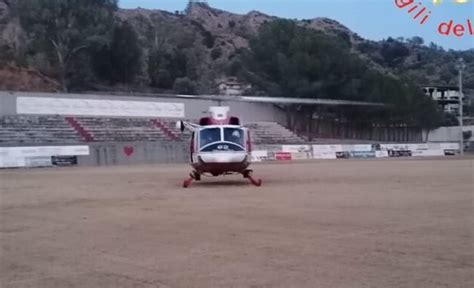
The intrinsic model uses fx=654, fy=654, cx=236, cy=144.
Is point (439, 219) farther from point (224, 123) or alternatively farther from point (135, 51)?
point (135, 51)

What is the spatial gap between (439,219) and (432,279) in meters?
5.89

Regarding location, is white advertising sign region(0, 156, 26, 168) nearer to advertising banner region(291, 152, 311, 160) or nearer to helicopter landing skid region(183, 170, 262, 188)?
helicopter landing skid region(183, 170, 262, 188)

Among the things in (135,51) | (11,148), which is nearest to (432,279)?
(11,148)

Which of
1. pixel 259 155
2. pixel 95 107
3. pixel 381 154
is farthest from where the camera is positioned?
pixel 381 154

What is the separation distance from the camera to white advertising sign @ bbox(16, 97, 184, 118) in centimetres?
6094

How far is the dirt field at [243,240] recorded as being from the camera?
8070 mm

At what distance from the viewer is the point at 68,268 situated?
8891 millimetres

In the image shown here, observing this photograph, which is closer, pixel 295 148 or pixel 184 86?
pixel 295 148

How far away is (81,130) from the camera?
61.2 meters

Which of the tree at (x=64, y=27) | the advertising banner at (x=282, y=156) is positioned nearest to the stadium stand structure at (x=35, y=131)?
the advertising banner at (x=282, y=156)

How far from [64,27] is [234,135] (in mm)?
81105

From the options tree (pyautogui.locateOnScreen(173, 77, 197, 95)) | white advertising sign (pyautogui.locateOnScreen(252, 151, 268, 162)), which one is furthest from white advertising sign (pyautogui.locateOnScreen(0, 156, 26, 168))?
tree (pyautogui.locateOnScreen(173, 77, 197, 95))

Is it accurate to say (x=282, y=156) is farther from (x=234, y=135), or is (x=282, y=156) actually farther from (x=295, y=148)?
(x=234, y=135)

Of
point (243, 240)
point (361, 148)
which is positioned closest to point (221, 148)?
point (243, 240)
